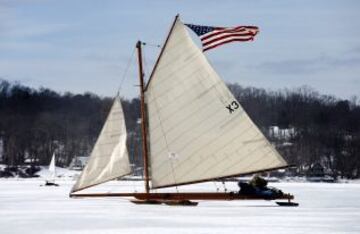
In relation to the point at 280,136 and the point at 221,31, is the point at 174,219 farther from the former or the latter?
the point at 280,136

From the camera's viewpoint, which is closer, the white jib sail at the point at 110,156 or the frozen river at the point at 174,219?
the frozen river at the point at 174,219

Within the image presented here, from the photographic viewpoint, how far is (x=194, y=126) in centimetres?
3378

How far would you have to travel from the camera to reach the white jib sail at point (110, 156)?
36.4m

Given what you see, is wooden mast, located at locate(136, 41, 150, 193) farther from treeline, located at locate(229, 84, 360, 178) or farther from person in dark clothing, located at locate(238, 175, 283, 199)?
treeline, located at locate(229, 84, 360, 178)

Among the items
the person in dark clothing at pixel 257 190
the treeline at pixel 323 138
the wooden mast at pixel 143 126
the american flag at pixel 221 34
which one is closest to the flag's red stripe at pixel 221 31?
the american flag at pixel 221 34

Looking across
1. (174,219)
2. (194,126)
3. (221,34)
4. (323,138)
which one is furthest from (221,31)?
(323,138)

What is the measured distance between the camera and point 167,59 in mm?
34531

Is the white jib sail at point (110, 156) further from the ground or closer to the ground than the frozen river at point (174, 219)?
further from the ground

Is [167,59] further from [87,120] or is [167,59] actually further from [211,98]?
[87,120]

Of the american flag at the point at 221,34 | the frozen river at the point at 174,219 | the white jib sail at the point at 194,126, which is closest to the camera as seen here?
the frozen river at the point at 174,219

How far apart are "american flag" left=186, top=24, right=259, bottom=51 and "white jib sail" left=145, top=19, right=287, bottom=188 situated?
136 cm

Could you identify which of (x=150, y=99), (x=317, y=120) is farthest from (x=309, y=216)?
(x=317, y=120)

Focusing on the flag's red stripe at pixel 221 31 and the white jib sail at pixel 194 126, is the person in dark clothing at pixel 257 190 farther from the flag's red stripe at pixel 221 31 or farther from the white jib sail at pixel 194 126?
the flag's red stripe at pixel 221 31

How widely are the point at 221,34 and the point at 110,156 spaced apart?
28.7ft
